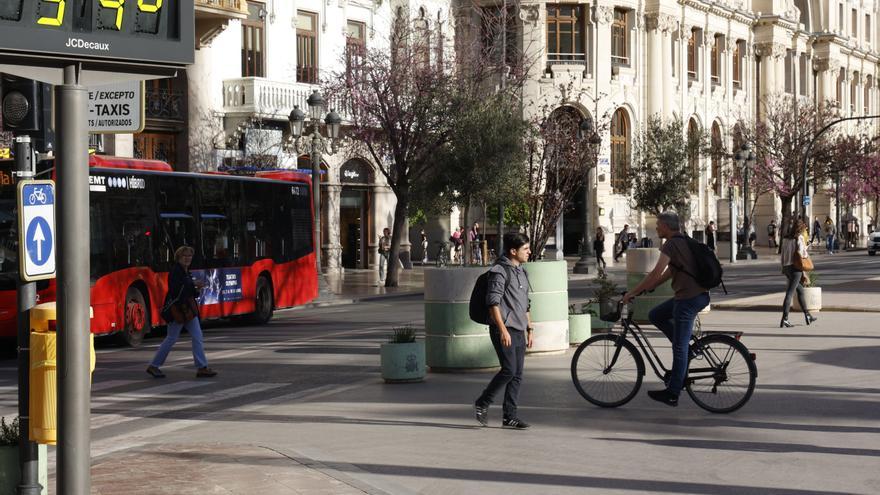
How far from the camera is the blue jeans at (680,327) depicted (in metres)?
11.9

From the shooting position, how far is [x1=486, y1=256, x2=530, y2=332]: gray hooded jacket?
11172 mm

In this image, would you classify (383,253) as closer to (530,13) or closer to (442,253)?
(442,253)

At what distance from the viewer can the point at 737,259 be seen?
5941 centimetres

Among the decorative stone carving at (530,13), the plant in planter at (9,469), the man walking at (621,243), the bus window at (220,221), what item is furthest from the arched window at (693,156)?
the plant in planter at (9,469)

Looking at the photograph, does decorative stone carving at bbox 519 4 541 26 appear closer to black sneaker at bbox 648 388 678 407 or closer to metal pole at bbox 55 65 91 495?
black sneaker at bbox 648 388 678 407

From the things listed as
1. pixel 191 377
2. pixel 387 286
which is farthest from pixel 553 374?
pixel 387 286

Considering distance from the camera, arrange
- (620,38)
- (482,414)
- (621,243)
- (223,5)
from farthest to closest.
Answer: (620,38), (621,243), (223,5), (482,414)

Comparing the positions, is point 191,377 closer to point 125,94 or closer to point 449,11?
point 125,94

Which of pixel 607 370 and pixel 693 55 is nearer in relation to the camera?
pixel 607 370

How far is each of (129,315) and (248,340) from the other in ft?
6.40

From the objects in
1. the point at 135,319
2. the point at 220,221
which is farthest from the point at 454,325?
the point at 220,221

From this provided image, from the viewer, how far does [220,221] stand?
25.2 metres

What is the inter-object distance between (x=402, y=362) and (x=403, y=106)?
2457cm

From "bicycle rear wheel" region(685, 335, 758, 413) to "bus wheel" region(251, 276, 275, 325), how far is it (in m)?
15.4
